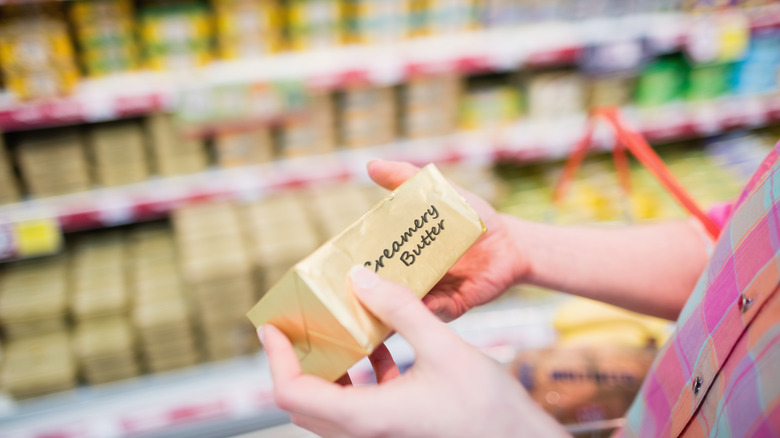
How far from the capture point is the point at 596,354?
1114 millimetres

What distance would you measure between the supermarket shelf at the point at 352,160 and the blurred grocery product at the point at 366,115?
0.04 metres

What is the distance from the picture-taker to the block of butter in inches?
25.6

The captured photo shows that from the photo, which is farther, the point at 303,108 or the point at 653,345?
the point at 303,108

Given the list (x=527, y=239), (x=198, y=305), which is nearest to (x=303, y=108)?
(x=198, y=305)

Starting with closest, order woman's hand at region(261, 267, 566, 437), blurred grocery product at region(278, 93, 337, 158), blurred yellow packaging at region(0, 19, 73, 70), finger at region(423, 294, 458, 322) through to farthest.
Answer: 1. woman's hand at region(261, 267, 566, 437)
2. finger at region(423, 294, 458, 322)
3. blurred yellow packaging at region(0, 19, 73, 70)
4. blurred grocery product at region(278, 93, 337, 158)

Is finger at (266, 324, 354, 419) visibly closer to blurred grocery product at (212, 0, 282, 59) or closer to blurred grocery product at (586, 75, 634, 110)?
blurred grocery product at (212, 0, 282, 59)

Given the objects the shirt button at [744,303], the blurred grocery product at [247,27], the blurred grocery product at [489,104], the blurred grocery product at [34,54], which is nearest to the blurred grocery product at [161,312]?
the blurred grocery product at [34,54]

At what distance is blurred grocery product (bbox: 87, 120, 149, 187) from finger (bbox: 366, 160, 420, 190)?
3.84ft

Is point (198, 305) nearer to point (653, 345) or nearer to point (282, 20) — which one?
point (282, 20)

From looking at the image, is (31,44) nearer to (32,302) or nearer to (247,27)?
(247,27)

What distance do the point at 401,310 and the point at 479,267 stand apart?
0.36 meters

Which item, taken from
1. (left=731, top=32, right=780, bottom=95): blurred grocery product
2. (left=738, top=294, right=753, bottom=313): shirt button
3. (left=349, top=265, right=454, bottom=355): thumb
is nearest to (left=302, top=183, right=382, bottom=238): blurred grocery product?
(left=349, top=265, right=454, bottom=355): thumb

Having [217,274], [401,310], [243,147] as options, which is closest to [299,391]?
[401,310]

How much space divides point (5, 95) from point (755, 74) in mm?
2649
